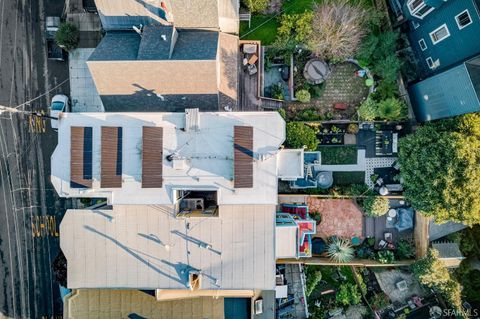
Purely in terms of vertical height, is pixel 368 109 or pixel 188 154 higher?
pixel 368 109

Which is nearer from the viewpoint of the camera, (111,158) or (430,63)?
(111,158)

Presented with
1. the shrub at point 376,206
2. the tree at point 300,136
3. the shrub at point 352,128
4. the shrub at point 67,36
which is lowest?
the shrub at point 376,206

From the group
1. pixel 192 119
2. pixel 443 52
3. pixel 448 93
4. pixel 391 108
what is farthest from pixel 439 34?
pixel 192 119

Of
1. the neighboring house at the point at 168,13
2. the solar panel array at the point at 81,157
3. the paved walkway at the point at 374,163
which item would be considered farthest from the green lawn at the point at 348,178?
the solar panel array at the point at 81,157

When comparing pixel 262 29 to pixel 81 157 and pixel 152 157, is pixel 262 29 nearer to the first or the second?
pixel 152 157

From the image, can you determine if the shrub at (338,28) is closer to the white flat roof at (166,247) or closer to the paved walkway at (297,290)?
the white flat roof at (166,247)

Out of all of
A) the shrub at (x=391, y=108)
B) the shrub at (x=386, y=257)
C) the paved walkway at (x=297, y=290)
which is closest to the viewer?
the shrub at (x=391, y=108)

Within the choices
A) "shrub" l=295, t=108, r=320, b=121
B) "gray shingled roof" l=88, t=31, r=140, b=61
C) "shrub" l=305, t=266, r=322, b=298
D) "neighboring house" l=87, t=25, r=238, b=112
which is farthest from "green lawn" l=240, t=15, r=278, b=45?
"shrub" l=305, t=266, r=322, b=298
